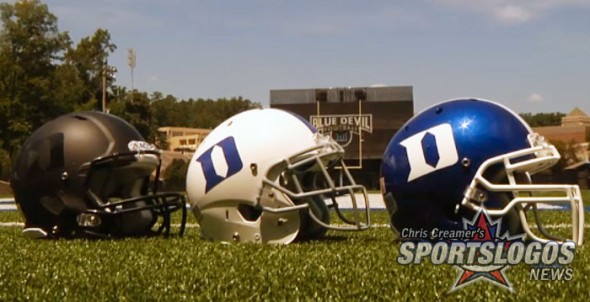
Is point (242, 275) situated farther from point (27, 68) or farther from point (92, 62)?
point (92, 62)

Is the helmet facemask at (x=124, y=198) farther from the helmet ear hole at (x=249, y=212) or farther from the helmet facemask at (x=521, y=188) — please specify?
the helmet facemask at (x=521, y=188)

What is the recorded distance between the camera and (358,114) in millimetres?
32000

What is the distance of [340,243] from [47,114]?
109 feet

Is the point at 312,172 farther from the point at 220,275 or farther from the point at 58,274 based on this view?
the point at 58,274

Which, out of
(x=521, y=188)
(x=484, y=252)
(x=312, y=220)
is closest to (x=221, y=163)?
(x=312, y=220)

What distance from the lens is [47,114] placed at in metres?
36.3

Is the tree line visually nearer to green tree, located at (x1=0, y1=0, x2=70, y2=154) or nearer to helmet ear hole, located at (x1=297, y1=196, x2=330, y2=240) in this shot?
green tree, located at (x1=0, y1=0, x2=70, y2=154)

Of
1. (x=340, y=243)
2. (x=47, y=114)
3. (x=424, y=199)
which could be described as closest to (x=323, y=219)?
(x=340, y=243)

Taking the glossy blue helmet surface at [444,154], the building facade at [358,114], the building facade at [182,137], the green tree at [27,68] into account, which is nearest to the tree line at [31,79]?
the green tree at [27,68]

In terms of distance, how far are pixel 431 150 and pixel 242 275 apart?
1716 mm

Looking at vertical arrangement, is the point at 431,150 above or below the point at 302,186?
above

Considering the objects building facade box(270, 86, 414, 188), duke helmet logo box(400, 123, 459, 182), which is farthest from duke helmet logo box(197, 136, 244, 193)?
building facade box(270, 86, 414, 188)

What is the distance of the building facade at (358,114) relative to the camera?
104ft

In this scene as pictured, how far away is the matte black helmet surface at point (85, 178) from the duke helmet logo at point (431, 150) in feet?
6.19
